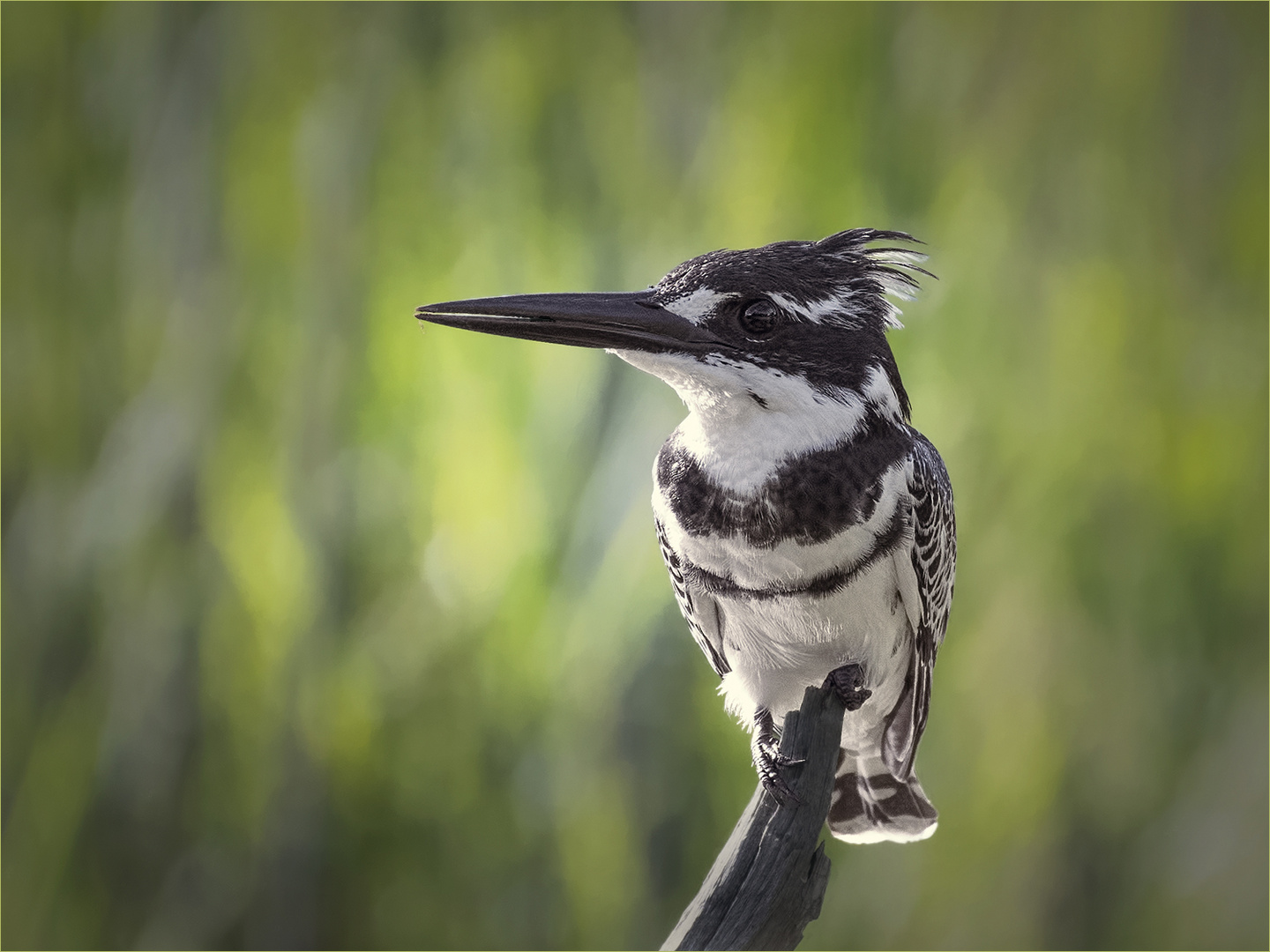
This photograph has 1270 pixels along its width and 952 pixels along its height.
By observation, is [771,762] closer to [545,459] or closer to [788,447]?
[788,447]

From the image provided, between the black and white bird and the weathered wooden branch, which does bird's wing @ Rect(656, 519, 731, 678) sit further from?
the weathered wooden branch

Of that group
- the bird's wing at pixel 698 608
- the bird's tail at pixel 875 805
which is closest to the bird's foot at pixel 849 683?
the bird's wing at pixel 698 608

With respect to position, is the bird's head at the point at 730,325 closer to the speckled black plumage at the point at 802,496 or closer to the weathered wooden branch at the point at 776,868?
the speckled black plumage at the point at 802,496

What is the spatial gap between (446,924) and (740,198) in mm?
1611

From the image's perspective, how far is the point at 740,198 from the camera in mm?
2143

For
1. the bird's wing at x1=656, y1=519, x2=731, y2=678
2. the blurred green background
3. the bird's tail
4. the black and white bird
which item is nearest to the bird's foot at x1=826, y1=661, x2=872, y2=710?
the black and white bird

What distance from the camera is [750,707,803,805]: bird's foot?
122cm

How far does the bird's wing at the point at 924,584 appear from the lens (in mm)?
1244

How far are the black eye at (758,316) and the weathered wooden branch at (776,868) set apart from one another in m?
0.44

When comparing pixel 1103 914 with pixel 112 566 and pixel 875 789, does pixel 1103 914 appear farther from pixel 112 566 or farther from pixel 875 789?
pixel 112 566

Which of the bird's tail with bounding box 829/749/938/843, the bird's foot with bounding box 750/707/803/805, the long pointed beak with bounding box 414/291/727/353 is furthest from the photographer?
the bird's tail with bounding box 829/749/938/843

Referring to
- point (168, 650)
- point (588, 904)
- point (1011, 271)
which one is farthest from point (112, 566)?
point (1011, 271)

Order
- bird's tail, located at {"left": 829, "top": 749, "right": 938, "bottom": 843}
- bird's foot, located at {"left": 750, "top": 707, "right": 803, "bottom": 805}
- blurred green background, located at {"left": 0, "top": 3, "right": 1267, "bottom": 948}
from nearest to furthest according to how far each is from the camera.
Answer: bird's foot, located at {"left": 750, "top": 707, "right": 803, "bottom": 805}, bird's tail, located at {"left": 829, "top": 749, "right": 938, "bottom": 843}, blurred green background, located at {"left": 0, "top": 3, "right": 1267, "bottom": 948}

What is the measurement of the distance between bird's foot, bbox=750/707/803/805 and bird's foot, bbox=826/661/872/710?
0.33 ft
